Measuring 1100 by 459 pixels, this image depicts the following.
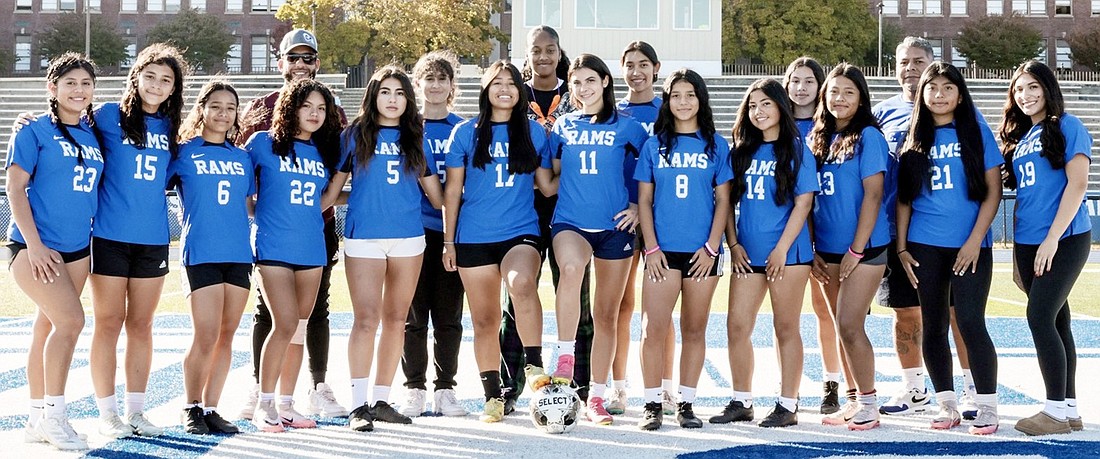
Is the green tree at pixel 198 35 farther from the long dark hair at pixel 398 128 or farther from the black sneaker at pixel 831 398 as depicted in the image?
the black sneaker at pixel 831 398

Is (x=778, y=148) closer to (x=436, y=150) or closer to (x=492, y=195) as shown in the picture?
(x=492, y=195)

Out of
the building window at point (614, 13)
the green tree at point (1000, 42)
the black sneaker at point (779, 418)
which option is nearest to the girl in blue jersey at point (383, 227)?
the black sneaker at point (779, 418)

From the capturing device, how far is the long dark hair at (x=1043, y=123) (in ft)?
17.9

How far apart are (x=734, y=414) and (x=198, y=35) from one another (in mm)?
55955

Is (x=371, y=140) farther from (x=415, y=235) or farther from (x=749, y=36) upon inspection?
(x=749, y=36)

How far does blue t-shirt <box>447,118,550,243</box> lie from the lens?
5.70 metres

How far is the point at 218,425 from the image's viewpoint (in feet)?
17.5

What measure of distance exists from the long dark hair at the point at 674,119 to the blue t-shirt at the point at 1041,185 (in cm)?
159

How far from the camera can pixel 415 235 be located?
5.70 m

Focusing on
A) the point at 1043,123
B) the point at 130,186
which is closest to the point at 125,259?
the point at 130,186

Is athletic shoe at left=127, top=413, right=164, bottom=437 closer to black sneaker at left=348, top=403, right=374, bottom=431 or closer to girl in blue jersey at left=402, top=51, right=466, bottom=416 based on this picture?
black sneaker at left=348, top=403, right=374, bottom=431

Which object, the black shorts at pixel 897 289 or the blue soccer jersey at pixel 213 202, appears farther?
the black shorts at pixel 897 289

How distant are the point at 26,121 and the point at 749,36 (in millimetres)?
46410

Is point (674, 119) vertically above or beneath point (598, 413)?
above
